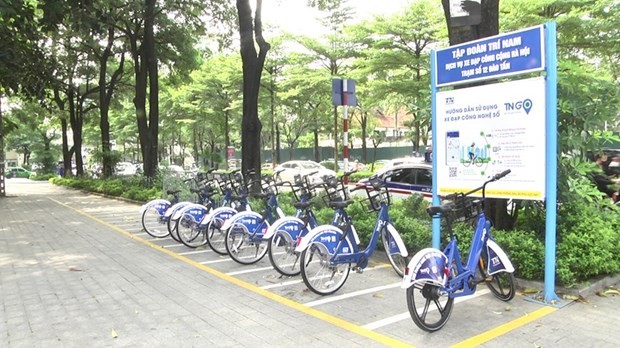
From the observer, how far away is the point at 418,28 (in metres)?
21.2

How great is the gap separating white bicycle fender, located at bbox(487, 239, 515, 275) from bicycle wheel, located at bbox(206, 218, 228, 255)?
3.95 m

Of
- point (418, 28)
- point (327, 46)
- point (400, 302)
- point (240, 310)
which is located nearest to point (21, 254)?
point (240, 310)

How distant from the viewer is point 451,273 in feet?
14.4

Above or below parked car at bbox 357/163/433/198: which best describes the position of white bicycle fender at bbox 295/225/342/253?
below

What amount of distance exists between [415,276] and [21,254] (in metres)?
6.66

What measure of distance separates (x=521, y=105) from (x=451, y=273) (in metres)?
1.95

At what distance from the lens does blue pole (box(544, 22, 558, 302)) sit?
15.9 feet

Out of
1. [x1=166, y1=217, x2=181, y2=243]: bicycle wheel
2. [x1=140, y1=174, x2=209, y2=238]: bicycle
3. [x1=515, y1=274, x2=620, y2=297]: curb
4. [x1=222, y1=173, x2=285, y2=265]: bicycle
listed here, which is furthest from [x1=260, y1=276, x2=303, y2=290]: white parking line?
[x1=140, y1=174, x2=209, y2=238]: bicycle

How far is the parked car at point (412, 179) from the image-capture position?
34.9 feet

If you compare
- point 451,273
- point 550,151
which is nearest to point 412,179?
point 550,151

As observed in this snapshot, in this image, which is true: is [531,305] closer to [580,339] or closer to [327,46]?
[580,339]

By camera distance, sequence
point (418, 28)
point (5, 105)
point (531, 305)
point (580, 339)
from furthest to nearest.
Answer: point (5, 105)
point (418, 28)
point (531, 305)
point (580, 339)

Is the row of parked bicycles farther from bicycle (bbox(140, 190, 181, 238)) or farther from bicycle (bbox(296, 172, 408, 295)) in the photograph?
bicycle (bbox(140, 190, 181, 238))

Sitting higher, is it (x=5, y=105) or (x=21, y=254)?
(x=5, y=105)
